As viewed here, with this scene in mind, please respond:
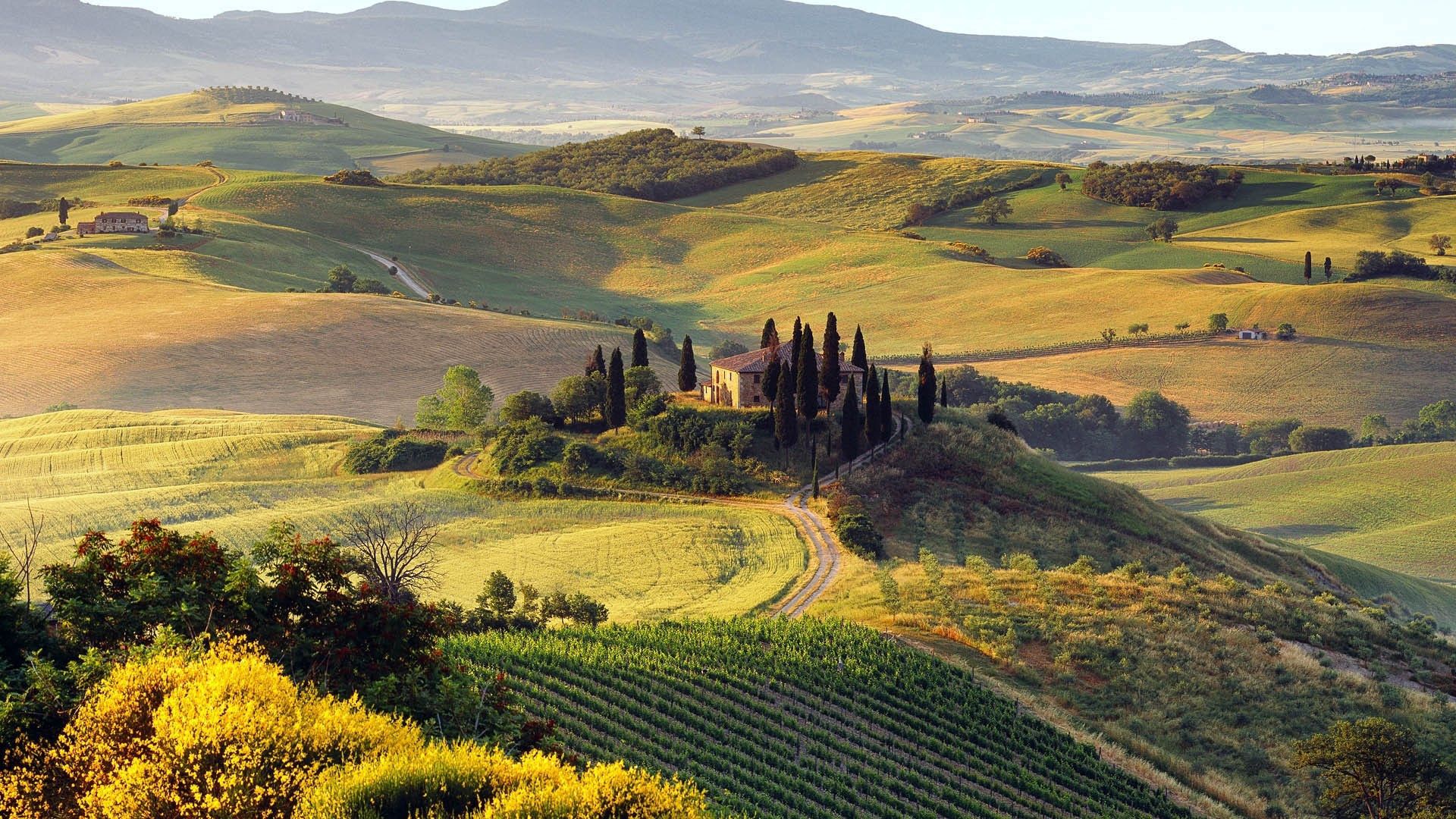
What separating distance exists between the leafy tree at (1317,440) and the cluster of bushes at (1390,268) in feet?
176

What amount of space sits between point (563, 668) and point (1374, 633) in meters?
37.6

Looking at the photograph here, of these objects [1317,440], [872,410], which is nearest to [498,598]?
[872,410]

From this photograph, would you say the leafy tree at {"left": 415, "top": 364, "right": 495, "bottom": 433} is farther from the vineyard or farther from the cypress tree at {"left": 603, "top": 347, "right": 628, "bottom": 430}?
the vineyard

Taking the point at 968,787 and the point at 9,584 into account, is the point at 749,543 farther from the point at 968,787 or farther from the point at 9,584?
the point at 9,584

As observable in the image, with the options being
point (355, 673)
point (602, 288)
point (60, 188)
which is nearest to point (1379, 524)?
point (355, 673)

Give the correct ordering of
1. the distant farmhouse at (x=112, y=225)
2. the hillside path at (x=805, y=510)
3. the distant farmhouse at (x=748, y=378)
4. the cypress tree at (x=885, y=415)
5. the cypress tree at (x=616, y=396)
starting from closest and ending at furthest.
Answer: the hillside path at (x=805, y=510) → the cypress tree at (x=885, y=415) → the cypress tree at (x=616, y=396) → the distant farmhouse at (x=748, y=378) → the distant farmhouse at (x=112, y=225)

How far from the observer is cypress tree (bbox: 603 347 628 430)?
7494cm

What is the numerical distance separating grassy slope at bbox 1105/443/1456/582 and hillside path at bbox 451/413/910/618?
3997cm

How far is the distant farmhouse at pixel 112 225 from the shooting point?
16238 centimetres

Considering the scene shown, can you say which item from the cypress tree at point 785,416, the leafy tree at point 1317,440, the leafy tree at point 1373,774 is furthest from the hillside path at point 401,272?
the leafy tree at point 1373,774

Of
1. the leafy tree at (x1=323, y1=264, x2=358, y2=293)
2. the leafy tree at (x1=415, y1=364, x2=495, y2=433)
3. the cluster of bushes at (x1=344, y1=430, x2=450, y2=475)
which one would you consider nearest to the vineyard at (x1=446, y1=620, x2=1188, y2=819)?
the cluster of bushes at (x1=344, y1=430, x2=450, y2=475)

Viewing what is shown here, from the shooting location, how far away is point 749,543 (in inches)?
2391

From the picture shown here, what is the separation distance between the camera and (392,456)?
257 ft

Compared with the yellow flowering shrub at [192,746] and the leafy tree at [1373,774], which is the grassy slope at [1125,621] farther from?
the yellow flowering shrub at [192,746]
